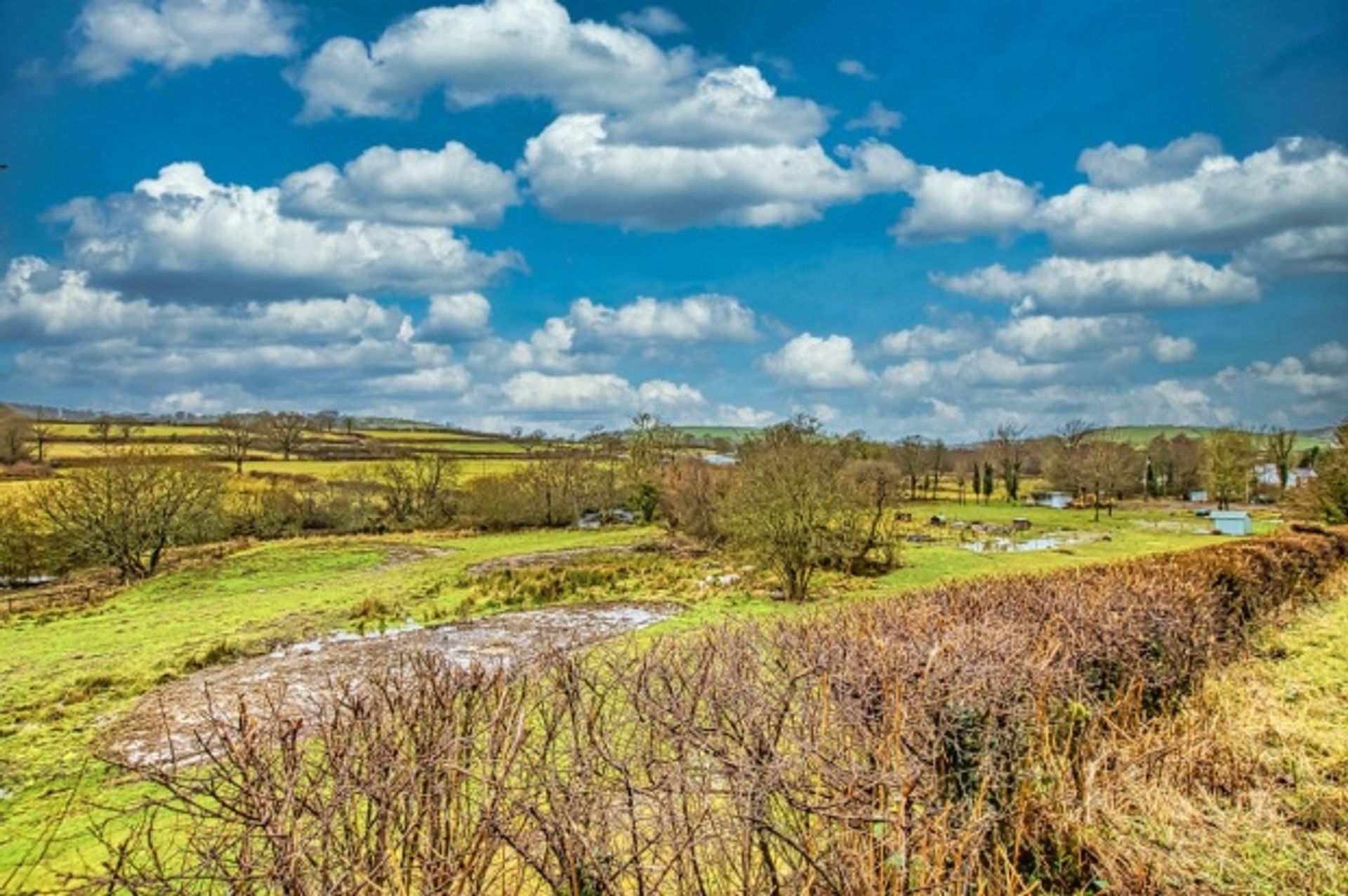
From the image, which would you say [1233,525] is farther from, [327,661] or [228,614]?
[228,614]

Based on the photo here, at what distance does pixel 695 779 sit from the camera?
4570 mm

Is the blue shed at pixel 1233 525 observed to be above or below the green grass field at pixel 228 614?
above

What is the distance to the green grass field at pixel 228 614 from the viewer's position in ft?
38.5

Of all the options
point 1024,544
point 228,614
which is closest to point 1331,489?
point 1024,544

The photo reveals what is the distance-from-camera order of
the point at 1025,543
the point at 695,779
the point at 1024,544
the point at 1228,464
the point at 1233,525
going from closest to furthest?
the point at 695,779
the point at 1024,544
the point at 1025,543
the point at 1233,525
the point at 1228,464

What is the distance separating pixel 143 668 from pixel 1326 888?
71.1ft

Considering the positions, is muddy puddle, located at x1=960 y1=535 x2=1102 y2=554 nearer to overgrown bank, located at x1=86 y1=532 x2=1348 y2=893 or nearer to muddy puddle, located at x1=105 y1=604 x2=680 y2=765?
muddy puddle, located at x1=105 y1=604 x2=680 y2=765

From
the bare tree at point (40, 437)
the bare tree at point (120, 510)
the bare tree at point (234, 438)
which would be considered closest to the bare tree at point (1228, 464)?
the bare tree at point (120, 510)

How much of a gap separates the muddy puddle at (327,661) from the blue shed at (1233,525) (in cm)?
4139

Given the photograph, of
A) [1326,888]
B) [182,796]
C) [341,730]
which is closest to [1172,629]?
[1326,888]

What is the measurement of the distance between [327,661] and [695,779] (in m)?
16.6

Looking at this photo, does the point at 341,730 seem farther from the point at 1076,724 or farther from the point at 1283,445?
the point at 1283,445

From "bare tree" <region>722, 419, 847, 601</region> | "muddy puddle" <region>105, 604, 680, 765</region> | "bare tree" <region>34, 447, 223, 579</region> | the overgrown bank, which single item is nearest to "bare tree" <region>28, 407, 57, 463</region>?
"bare tree" <region>34, 447, 223, 579</region>

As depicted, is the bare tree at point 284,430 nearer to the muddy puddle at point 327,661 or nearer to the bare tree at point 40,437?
the bare tree at point 40,437
